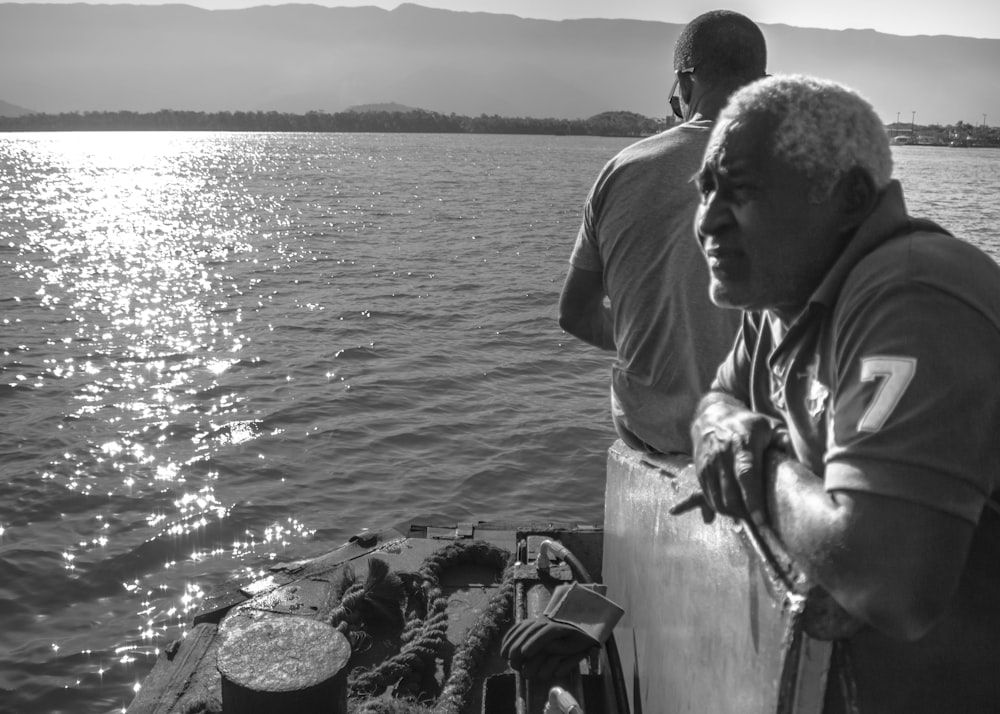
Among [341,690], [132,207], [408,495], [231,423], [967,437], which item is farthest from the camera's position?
[132,207]

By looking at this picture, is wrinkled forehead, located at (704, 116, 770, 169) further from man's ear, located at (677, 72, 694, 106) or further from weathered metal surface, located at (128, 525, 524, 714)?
weathered metal surface, located at (128, 525, 524, 714)

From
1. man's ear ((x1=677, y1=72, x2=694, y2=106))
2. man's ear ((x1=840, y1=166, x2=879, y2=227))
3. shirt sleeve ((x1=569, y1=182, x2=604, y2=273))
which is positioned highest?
man's ear ((x1=677, y1=72, x2=694, y2=106))

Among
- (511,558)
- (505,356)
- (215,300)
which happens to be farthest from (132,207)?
(511,558)

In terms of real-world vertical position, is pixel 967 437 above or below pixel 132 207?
above

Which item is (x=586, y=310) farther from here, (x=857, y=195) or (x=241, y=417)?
(x=241, y=417)

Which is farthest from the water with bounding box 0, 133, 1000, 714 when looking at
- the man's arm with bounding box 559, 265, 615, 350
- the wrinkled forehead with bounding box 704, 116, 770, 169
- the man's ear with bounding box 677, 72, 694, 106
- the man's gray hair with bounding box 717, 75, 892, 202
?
the man's gray hair with bounding box 717, 75, 892, 202

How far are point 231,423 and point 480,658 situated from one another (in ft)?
27.0

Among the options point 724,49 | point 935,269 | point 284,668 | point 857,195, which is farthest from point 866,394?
point 284,668

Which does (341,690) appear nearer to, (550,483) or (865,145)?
(865,145)

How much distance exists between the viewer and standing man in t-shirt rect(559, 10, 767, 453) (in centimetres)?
329

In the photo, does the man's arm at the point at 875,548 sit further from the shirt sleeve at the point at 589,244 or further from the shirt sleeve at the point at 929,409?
the shirt sleeve at the point at 589,244

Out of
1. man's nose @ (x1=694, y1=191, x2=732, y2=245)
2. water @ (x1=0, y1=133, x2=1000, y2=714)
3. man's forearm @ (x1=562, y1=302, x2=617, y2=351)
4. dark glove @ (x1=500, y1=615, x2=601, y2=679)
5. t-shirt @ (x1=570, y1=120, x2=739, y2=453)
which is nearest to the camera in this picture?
man's nose @ (x1=694, y1=191, x2=732, y2=245)

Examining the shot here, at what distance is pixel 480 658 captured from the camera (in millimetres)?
4465

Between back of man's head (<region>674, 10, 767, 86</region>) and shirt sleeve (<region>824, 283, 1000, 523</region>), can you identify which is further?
back of man's head (<region>674, 10, 767, 86</region>)
